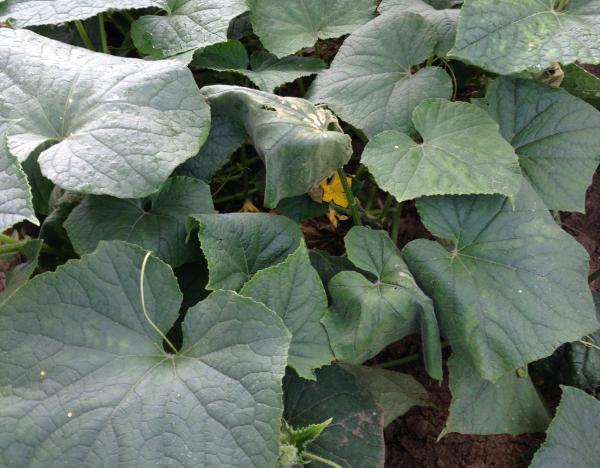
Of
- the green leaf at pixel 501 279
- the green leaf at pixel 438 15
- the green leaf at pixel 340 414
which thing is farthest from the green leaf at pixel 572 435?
the green leaf at pixel 438 15

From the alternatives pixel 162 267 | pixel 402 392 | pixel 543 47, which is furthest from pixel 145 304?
pixel 543 47

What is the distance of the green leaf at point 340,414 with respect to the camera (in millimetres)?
1591

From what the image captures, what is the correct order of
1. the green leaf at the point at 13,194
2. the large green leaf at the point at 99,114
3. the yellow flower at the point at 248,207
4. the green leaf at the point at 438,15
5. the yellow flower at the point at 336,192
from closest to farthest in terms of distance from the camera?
the green leaf at the point at 13,194 → the large green leaf at the point at 99,114 → the green leaf at the point at 438,15 → the yellow flower at the point at 336,192 → the yellow flower at the point at 248,207

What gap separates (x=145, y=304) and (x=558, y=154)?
4.33ft

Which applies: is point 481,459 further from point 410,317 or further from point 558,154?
point 558,154

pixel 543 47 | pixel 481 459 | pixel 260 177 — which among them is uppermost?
pixel 543 47

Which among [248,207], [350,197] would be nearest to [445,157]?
[350,197]

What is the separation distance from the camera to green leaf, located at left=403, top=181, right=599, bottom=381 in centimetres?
155

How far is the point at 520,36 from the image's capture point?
69.6 inches

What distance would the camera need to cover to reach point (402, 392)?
5.94 ft

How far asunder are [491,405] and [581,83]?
3.79ft

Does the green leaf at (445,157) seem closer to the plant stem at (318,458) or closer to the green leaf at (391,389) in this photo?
the green leaf at (391,389)

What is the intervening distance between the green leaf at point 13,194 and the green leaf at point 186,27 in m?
0.84

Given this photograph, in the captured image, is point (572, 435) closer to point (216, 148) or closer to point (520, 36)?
point (520, 36)
